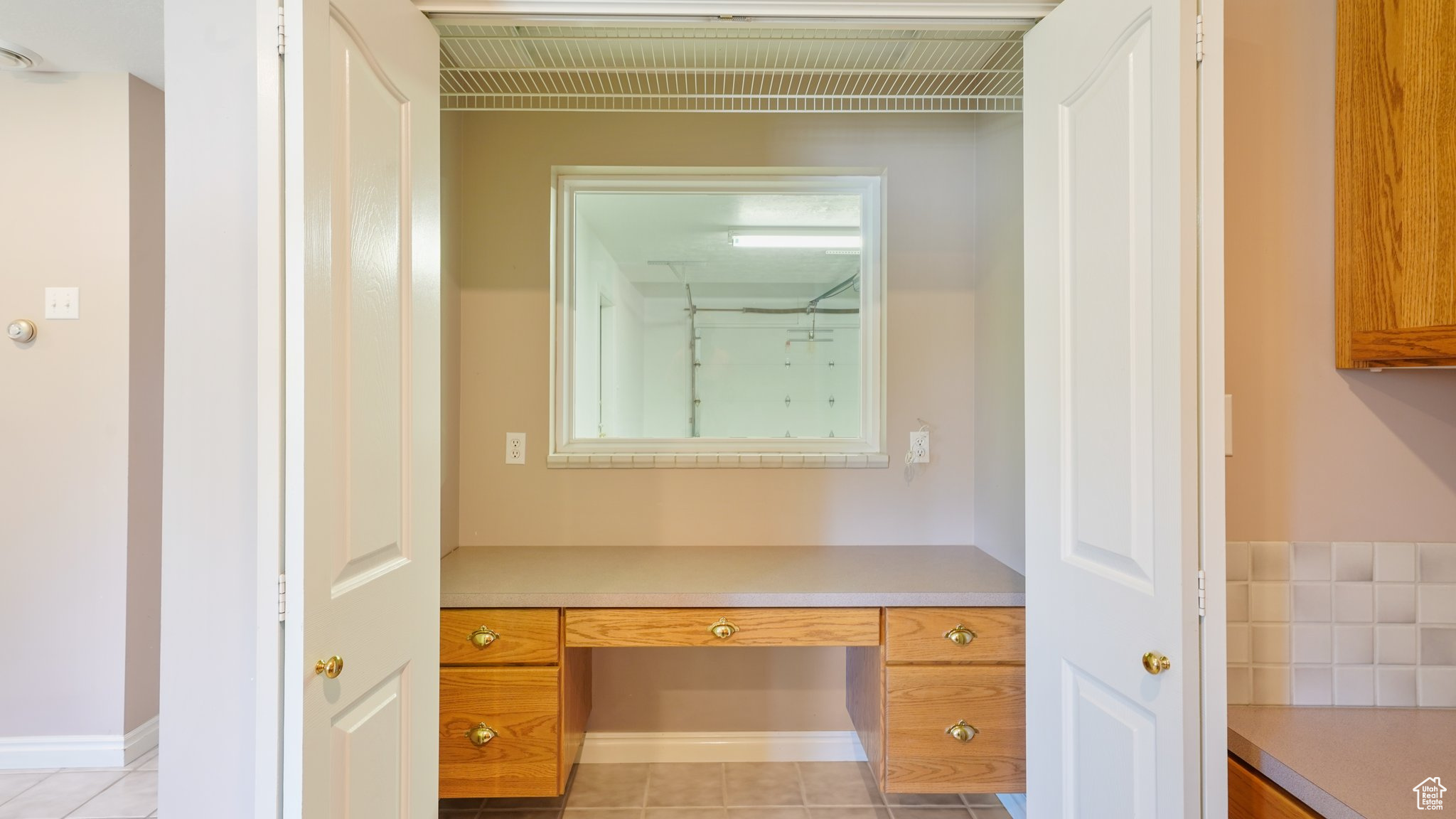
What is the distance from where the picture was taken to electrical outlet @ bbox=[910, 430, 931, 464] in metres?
2.27

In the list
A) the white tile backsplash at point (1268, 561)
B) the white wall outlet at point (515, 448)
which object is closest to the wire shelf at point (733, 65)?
the white wall outlet at point (515, 448)

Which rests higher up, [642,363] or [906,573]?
[642,363]

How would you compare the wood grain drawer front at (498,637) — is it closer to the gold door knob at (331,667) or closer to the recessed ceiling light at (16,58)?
the gold door knob at (331,667)

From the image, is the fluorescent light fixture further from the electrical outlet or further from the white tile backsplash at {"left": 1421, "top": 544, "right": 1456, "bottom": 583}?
the white tile backsplash at {"left": 1421, "top": 544, "right": 1456, "bottom": 583}

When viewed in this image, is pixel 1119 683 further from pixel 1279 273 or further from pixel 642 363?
pixel 642 363

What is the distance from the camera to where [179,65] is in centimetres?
112

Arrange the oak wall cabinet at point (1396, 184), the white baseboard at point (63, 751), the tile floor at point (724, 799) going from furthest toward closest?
the white baseboard at point (63, 751) → the tile floor at point (724, 799) → the oak wall cabinet at point (1396, 184)

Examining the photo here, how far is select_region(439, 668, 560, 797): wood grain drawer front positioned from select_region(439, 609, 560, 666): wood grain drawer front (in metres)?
0.03

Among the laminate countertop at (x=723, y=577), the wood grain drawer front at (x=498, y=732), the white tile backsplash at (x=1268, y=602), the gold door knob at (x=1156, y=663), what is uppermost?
the white tile backsplash at (x=1268, y=602)

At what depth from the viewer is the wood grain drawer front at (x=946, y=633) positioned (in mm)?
1713

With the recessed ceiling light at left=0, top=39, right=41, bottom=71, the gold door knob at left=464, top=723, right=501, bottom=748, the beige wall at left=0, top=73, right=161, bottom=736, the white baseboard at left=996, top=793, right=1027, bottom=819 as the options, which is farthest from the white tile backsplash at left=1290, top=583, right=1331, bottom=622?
the recessed ceiling light at left=0, top=39, right=41, bottom=71

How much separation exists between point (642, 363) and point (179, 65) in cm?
141

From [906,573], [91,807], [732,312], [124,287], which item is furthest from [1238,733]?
[124,287]

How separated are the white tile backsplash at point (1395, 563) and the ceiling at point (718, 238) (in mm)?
1526
